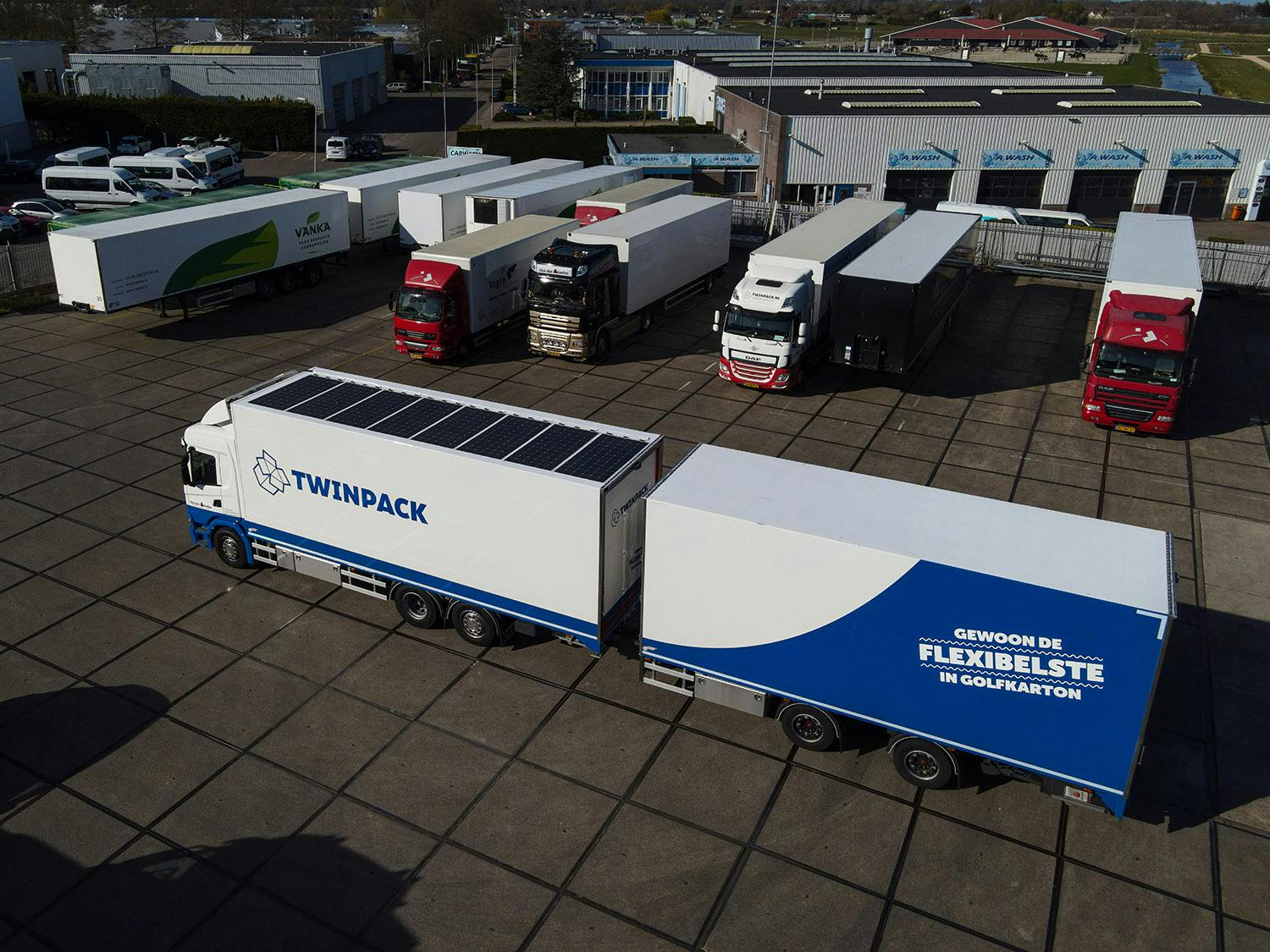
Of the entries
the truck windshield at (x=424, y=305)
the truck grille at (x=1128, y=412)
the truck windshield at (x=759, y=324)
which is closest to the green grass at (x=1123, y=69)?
the truck grille at (x=1128, y=412)

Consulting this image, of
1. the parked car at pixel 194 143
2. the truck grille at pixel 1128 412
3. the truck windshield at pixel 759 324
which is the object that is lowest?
the truck grille at pixel 1128 412

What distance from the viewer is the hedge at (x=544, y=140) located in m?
68.6

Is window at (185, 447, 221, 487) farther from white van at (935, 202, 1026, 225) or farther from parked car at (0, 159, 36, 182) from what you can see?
parked car at (0, 159, 36, 182)

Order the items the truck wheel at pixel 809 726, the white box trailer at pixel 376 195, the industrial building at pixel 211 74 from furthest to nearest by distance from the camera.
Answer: the industrial building at pixel 211 74 < the white box trailer at pixel 376 195 < the truck wheel at pixel 809 726

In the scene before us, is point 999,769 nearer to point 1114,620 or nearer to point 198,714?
point 1114,620

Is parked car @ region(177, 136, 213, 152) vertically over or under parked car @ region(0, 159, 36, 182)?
over

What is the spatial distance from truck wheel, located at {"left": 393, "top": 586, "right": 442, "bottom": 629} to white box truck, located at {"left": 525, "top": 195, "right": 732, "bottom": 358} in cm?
1409

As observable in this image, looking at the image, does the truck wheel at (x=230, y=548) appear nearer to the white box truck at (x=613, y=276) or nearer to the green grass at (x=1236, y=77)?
the white box truck at (x=613, y=276)

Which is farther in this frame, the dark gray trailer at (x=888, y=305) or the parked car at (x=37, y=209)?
the parked car at (x=37, y=209)

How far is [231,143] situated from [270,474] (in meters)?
61.1

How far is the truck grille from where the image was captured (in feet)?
81.8

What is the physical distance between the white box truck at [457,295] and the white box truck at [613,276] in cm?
133

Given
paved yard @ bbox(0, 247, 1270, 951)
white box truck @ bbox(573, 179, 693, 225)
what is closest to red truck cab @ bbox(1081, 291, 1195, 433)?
paved yard @ bbox(0, 247, 1270, 951)

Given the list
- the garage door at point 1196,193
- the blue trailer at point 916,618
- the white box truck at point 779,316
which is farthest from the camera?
the garage door at point 1196,193
